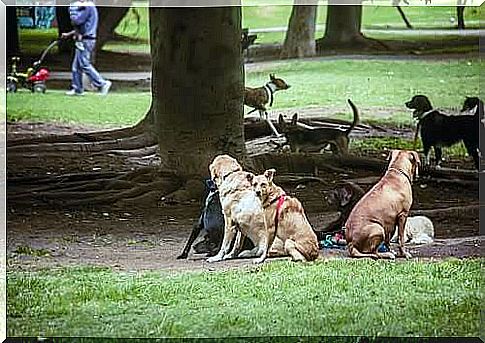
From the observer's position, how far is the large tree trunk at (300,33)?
466 centimetres

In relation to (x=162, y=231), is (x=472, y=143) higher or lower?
higher

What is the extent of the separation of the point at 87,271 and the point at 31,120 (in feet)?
2.46

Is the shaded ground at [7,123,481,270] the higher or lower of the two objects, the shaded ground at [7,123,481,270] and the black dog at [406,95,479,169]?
the lower

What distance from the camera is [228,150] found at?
4609mm

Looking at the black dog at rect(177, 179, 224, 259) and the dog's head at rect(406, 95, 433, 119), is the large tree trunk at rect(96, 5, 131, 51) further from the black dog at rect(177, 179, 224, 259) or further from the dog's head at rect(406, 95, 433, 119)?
the dog's head at rect(406, 95, 433, 119)

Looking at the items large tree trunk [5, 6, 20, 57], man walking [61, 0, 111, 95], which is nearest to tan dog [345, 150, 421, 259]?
man walking [61, 0, 111, 95]

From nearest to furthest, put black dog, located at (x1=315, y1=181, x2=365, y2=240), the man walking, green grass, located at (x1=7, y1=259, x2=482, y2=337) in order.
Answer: green grass, located at (x1=7, y1=259, x2=482, y2=337) → black dog, located at (x1=315, y1=181, x2=365, y2=240) → the man walking

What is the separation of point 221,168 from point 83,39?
876 mm

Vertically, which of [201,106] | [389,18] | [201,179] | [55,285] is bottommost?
[55,285]

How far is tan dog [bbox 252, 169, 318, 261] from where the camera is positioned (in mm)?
4457

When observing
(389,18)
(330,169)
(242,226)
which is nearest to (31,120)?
(242,226)

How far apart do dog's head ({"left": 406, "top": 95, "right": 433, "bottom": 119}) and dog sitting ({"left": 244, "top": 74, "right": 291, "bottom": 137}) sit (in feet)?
1.89

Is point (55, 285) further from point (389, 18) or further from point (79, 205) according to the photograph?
point (389, 18)

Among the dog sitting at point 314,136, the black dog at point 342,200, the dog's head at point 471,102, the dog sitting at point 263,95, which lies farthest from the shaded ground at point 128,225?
the dog sitting at point 263,95
